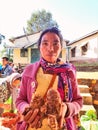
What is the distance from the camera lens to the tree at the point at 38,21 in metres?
54.9

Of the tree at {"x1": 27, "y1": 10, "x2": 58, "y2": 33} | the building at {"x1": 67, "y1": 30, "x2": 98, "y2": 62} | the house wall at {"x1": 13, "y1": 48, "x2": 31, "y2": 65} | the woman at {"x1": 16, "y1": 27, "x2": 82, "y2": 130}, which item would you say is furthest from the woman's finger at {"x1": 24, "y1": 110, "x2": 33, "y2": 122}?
the tree at {"x1": 27, "y1": 10, "x2": 58, "y2": 33}

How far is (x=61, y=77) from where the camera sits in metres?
1.43

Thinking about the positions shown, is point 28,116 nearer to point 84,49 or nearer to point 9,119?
point 9,119

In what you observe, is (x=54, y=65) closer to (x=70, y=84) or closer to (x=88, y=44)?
(x=70, y=84)

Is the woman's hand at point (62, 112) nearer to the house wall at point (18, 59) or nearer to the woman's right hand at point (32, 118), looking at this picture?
the woman's right hand at point (32, 118)

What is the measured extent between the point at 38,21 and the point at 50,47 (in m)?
55.1

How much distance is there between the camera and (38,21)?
55.8 metres

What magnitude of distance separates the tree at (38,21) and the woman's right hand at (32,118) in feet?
175

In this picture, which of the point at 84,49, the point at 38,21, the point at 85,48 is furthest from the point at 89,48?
the point at 38,21

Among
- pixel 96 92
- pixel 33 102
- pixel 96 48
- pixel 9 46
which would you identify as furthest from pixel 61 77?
pixel 9 46

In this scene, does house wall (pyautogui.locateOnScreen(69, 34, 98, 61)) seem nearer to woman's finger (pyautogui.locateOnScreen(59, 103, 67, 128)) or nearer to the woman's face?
the woman's face

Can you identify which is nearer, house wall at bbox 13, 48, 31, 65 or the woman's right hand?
the woman's right hand

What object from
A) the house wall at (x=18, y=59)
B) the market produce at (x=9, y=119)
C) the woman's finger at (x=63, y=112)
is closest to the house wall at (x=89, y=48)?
the house wall at (x=18, y=59)

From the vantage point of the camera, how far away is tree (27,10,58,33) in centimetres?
5494
